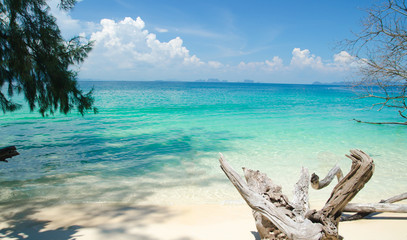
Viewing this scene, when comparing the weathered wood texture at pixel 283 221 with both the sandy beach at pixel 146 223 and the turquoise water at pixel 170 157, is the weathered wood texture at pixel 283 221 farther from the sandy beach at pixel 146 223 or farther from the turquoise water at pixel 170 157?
the turquoise water at pixel 170 157

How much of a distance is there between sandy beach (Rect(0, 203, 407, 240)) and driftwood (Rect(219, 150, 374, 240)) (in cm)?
99

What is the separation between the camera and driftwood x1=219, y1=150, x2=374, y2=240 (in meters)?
2.54

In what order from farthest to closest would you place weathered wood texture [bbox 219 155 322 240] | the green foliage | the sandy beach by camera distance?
the green foliage
the sandy beach
weathered wood texture [bbox 219 155 322 240]

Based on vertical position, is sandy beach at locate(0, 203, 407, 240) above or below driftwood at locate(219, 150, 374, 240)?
below

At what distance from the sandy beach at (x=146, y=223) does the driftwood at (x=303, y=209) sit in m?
0.99

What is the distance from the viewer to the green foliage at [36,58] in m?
5.34

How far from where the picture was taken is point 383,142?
10680mm

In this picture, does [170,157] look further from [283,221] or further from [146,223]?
[283,221]

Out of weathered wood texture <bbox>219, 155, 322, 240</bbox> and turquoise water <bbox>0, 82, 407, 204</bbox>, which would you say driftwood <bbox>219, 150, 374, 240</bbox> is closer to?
weathered wood texture <bbox>219, 155, 322, 240</bbox>

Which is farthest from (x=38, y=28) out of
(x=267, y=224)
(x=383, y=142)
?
(x=383, y=142)

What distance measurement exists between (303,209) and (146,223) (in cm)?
252

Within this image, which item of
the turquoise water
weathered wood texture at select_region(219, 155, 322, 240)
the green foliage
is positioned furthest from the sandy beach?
the green foliage

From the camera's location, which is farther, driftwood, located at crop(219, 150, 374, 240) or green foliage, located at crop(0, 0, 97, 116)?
green foliage, located at crop(0, 0, 97, 116)

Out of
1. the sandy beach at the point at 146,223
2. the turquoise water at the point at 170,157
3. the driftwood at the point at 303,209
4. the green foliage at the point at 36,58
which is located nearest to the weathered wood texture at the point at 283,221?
the driftwood at the point at 303,209
